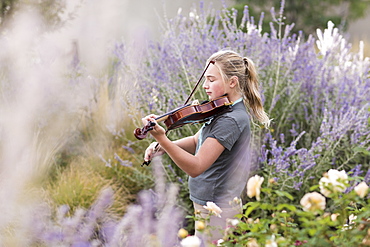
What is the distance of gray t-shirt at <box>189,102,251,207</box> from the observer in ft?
6.41

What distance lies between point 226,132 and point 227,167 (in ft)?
0.56

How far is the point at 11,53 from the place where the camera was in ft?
11.9

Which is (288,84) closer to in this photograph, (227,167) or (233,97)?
(233,97)

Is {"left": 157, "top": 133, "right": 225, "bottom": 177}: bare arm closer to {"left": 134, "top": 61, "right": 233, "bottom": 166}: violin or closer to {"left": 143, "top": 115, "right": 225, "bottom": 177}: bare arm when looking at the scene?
{"left": 143, "top": 115, "right": 225, "bottom": 177}: bare arm

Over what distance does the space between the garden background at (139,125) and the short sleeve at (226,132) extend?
1.80 feet

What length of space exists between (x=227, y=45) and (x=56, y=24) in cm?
375

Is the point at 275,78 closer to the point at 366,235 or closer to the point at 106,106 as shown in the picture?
the point at 106,106

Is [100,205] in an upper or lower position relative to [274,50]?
lower

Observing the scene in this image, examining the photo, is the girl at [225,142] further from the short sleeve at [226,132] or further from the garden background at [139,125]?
the garden background at [139,125]

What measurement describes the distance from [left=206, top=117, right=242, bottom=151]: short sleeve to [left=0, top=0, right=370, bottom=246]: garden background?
55 cm

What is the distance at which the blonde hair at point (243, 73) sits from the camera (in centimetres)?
204

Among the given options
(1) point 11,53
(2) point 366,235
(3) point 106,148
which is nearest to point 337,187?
(2) point 366,235

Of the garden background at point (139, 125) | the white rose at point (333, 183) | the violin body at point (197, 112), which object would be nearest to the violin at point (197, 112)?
the violin body at point (197, 112)

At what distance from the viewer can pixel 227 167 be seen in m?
2.00
